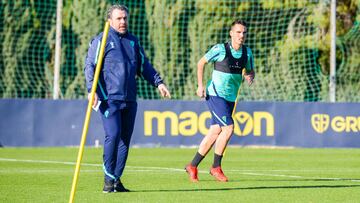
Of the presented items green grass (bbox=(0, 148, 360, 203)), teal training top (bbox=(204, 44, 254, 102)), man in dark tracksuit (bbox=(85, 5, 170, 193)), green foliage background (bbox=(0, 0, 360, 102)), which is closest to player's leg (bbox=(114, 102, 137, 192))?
man in dark tracksuit (bbox=(85, 5, 170, 193))

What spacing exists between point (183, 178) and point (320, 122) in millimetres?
12585

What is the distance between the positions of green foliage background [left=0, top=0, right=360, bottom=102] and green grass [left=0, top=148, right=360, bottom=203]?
29.0ft

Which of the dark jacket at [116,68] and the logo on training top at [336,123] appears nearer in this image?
the dark jacket at [116,68]

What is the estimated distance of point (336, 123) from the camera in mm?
27297

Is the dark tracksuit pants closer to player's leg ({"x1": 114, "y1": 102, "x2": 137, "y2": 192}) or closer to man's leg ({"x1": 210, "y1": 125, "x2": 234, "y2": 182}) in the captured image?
player's leg ({"x1": 114, "y1": 102, "x2": 137, "y2": 192})

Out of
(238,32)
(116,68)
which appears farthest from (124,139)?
(238,32)

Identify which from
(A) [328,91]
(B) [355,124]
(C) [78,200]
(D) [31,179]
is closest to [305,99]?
(A) [328,91]

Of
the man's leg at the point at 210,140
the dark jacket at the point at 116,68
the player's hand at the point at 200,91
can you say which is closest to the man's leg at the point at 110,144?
the dark jacket at the point at 116,68

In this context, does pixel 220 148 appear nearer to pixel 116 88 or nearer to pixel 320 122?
pixel 116 88

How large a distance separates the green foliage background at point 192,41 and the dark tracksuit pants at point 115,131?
61.9 feet

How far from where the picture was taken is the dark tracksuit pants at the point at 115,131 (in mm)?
12367

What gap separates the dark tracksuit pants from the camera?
40.6 ft

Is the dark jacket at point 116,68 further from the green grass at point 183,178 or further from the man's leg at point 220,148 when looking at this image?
the man's leg at point 220,148

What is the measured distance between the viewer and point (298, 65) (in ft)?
107
